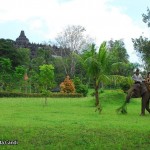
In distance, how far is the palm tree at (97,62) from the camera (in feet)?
64.0

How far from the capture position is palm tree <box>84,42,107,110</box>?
64.0 ft

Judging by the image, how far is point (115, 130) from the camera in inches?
454

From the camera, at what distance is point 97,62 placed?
19.5 m

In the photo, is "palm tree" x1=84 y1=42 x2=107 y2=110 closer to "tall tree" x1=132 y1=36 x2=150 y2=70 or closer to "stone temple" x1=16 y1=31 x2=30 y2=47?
"tall tree" x1=132 y1=36 x2=150 y2=70

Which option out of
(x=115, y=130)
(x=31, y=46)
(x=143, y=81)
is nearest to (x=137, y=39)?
(x=115, y=130)

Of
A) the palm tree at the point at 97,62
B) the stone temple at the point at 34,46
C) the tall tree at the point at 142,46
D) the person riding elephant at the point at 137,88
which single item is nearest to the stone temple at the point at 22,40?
the stone temple at the point at 34,46

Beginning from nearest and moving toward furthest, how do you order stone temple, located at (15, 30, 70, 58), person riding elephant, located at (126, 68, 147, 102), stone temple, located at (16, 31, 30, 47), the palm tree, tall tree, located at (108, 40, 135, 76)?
1. person riding elephant, located at (126, 68, 147, 102)
2. the palm tree
3. tall tree, located at (108, 40, 135, 76)
4. stone temple, located at (15, 30, 70, 58)
5. stone temple, located at (16, 31, 30, 47)

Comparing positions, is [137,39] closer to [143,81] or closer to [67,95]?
[143,81]

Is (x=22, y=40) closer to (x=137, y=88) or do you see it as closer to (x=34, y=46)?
(x=34, y=46)

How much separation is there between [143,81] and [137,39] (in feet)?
22.0

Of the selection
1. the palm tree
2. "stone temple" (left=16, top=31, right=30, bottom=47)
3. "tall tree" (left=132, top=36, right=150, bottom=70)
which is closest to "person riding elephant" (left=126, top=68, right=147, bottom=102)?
the palm tree

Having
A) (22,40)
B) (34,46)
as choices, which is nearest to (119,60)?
(34,46)

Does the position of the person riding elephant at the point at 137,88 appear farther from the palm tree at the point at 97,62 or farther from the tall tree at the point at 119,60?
the palm tree at the point at 97,62

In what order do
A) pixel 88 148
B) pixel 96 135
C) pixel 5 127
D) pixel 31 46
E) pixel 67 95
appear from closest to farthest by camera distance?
pixel 88 148 < pixel 96 135 < pixel 5 127 < pixel 67 95 < pixel 31 46
